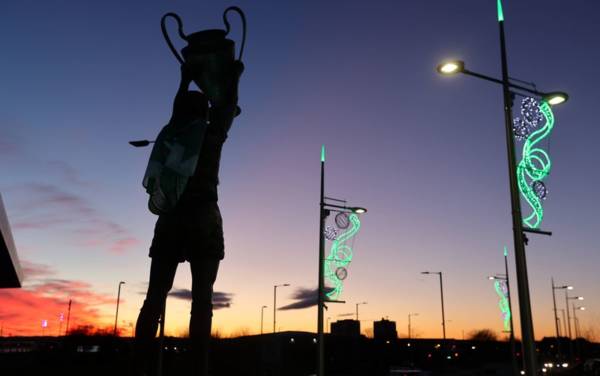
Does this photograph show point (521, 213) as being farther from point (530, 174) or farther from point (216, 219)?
point (216, 219)

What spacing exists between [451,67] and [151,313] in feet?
30.4

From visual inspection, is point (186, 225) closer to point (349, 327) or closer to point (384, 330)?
point (349, 327)

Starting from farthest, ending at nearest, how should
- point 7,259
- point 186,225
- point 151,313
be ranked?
point 7,259
point 186,225
point 151,313

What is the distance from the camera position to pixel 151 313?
17.8ft

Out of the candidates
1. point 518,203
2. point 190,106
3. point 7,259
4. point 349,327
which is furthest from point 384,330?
point 190,106

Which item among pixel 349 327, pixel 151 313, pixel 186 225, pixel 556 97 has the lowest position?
pixel 151 313

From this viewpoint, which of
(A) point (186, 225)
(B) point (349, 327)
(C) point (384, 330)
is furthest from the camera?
(C) point (384, 330)

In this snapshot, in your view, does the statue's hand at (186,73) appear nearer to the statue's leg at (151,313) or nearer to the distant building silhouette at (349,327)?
the statue's leg at (151,313)

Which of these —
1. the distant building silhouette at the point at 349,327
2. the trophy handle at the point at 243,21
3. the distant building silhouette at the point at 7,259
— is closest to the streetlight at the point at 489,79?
the trophy handle at the point at 243,21

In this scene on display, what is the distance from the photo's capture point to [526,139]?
1271 centimetres

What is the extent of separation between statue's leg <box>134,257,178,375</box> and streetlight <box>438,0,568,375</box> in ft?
24.9

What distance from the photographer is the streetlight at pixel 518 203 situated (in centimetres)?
1106

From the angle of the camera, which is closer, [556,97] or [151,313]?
[151,313]

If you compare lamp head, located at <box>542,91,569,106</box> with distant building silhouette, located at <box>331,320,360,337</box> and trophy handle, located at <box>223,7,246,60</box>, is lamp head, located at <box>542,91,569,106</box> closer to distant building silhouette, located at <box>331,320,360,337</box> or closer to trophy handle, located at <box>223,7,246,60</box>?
trophy handle, located at <box>223,7,246,60</box>
